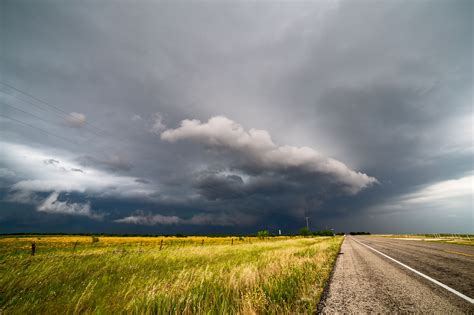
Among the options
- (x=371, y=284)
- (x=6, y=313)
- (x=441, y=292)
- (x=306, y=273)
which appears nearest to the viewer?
(x=6, y=313)

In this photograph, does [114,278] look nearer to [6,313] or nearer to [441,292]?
[6,313]

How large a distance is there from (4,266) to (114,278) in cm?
285

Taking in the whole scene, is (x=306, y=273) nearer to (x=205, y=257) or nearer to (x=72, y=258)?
(x=205, y=257)

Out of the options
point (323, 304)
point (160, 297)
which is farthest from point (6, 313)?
point (323, 304)

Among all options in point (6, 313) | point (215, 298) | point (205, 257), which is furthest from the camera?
point (205, 257)

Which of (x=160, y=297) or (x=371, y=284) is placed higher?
(x=160, y=297)

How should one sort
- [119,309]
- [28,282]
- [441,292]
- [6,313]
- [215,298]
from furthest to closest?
[441,292] → [28,282] → [215,298] → [119,309] → [6,313]

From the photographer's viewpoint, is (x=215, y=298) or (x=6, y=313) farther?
(x=215, y=298)

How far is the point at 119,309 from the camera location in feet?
13.5

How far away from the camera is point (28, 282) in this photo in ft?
17.5

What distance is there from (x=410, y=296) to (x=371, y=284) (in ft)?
5.27

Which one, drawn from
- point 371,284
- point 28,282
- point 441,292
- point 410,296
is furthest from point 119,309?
point 441,292

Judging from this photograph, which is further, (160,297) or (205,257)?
(205,257)

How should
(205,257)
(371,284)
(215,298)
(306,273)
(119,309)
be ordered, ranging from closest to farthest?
1. (119,309)
2. (215,298)
3. (371,284)
4. (306,273)
5. (205,257)
